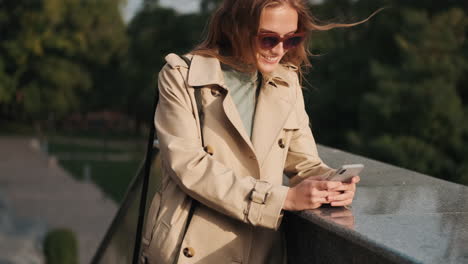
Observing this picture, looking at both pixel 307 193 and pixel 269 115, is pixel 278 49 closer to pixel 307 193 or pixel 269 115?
pixel 269 115

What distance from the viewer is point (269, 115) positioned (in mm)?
2162

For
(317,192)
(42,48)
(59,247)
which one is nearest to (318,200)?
(317,192)

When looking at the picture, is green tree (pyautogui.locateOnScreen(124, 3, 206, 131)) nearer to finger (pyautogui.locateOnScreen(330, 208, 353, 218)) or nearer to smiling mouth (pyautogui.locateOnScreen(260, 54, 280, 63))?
smiling mouth (pyautogui.locateOnScreen(260, 54, 280, 63))

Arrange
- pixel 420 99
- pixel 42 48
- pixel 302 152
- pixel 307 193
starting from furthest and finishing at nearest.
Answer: pixel 42 48 → pixel 420 99 → pixel 302 152 → pixel 307 193

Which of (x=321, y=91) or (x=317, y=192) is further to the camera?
(x=321, y=91)

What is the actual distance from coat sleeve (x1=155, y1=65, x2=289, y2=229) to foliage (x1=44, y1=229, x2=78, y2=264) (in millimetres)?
10495

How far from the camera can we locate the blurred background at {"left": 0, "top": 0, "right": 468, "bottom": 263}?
15.1 metres

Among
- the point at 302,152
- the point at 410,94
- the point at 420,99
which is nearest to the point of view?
the point at 302,152

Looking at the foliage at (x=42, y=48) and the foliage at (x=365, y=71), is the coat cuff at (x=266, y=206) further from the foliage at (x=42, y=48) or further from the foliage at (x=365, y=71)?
the foliage at (x=42, y=48)

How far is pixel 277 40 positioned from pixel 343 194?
0.49 metres

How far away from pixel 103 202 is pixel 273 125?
873 inches

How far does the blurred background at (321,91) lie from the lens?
15.1m

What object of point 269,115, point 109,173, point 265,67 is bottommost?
point 109,173

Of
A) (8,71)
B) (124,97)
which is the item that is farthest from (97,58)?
(124,97)
